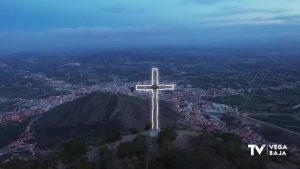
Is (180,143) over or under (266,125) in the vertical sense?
over

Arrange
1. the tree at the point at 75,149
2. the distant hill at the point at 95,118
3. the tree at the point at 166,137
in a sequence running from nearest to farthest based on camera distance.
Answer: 1. the tree at the point at 75,149
2. the tree at the point at 166,137
3. the distant hill at the point at 95,118

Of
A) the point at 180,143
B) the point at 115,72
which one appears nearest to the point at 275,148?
the point at 180,143

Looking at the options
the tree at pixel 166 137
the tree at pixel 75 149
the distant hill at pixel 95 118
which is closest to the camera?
the tree at pixel 75 149

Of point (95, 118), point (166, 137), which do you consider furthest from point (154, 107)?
point (95, 118)

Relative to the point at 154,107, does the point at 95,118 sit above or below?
below

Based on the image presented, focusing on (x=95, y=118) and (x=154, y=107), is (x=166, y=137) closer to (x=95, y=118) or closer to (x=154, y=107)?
(x=154, y=107)

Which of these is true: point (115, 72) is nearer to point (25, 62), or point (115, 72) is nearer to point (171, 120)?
point (25, 62)

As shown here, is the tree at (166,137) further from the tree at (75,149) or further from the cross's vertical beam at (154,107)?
the tree at (75,149)

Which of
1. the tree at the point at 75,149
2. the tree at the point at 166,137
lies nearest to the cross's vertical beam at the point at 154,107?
the tree at the point at 166,137
